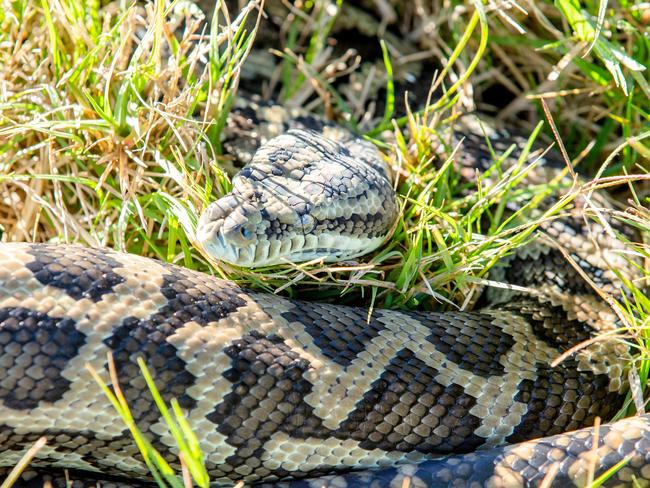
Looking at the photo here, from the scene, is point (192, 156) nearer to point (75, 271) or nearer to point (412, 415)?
point (75, 271)

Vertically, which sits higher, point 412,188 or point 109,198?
point 412,188

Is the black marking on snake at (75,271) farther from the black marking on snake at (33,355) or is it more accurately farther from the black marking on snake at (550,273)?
the black marking on snake at (550,273)

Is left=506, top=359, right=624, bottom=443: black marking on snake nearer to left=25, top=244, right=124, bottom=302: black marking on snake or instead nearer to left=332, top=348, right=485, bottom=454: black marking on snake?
left=332, top=348, right=485, bottom=454: black marking on snake

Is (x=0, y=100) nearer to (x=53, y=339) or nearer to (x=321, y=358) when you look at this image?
(x=53, y=339)

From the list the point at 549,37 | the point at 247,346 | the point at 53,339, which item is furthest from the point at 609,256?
the point at 53,339

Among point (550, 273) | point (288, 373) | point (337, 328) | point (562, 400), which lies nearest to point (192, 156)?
point (337, 328)

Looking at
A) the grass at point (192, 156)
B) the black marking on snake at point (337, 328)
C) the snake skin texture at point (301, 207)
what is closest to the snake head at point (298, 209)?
the snake skin texture at point (301, 207)

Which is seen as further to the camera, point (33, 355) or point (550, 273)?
point (550, 273)
